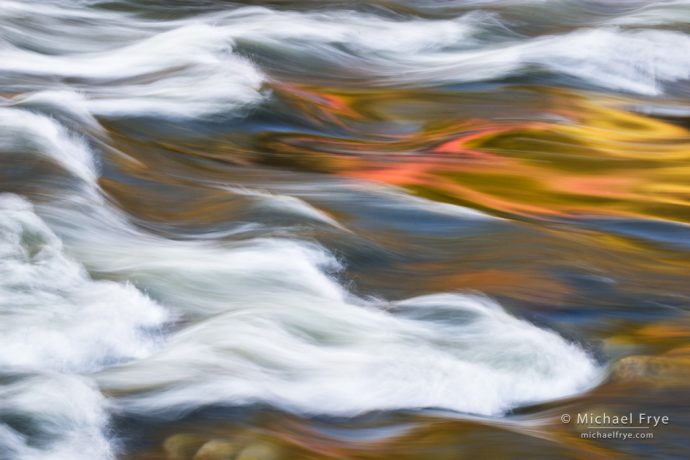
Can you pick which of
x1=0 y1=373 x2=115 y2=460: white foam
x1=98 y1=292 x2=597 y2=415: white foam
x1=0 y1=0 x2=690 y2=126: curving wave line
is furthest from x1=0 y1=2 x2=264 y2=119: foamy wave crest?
x1=0 y1=373 x2=115 y2=460: white foam

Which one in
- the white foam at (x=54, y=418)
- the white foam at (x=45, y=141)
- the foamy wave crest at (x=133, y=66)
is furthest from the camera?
the foamy wave crest at (x=133, y=66)

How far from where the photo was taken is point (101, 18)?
631cm

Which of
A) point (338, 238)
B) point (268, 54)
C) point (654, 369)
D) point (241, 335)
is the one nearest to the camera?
point (654, 369)

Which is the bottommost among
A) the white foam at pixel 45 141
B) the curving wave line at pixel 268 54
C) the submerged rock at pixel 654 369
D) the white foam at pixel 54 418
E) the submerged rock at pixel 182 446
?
the submerged rock at pixel 182 446

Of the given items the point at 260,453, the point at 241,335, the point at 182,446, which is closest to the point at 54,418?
the point at 182,446

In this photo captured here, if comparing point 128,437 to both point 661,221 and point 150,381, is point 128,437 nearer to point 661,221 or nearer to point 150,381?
point 150,381

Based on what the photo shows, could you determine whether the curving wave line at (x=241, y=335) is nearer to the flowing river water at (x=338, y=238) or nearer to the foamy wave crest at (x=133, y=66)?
the flowing river water at (x=338, y=238)

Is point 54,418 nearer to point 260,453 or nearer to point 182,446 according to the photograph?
point 182,446

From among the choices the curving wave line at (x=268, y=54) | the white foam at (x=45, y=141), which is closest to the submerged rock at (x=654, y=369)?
the white foam at (x=45, y=141)

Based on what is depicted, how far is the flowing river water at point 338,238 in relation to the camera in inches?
110

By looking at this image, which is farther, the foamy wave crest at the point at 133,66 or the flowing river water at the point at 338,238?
the foamy wave crest at the point at 133,66

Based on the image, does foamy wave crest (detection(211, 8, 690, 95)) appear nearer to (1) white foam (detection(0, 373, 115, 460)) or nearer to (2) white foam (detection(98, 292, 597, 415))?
(2) white foam (detection(98, 292, 597, 415))

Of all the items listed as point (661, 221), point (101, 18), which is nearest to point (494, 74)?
point (661, 221)

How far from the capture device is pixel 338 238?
12.2 feet
